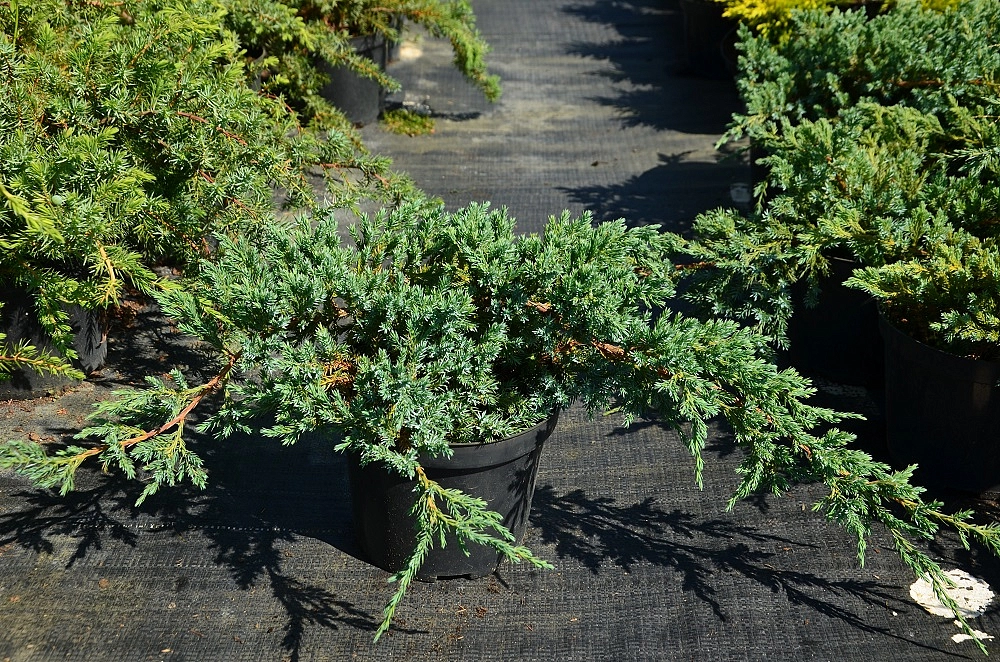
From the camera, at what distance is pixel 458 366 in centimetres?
204

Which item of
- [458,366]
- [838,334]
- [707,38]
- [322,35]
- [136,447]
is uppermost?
[322,35]

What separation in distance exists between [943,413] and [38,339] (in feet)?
9.06

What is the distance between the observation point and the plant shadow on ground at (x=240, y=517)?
231 centimetres

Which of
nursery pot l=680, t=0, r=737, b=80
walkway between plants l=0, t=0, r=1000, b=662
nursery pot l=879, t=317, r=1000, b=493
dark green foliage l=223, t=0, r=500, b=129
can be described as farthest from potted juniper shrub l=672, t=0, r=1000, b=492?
nursery pot l=680, t=0, r=737, b=80

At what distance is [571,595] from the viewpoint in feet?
7.57

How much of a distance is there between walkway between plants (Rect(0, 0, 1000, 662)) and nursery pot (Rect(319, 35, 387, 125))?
2.31 metres

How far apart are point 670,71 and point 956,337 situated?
3985 mm

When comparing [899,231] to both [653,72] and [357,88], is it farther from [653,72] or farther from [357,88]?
[653,72]

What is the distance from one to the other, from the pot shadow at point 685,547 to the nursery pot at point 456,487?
19 cm

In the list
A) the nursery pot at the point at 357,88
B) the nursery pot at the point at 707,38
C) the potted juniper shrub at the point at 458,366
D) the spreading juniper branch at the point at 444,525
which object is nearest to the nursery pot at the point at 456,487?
the potted juniper shrub at the point at 458,366

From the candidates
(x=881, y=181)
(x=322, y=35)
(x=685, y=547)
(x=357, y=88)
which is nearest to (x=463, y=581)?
(x=685, y=547)

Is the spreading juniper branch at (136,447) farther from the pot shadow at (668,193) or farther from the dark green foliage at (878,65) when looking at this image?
the pot shadow at (668,193)

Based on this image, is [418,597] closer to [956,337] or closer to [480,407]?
[480,407]

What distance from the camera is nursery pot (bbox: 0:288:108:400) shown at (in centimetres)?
288
